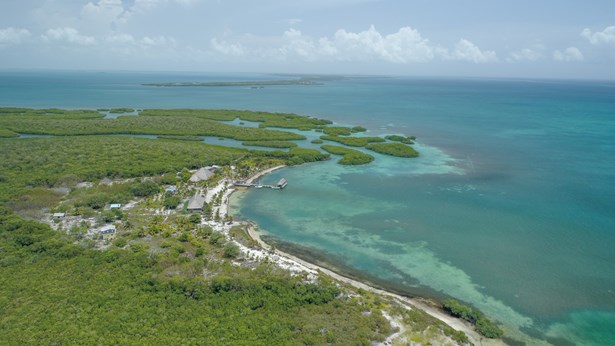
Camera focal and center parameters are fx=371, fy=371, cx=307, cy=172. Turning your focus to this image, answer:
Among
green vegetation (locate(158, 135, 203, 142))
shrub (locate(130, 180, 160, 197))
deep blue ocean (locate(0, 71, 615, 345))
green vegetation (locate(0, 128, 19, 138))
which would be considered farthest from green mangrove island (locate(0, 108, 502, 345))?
green vegetation (locate(0, 128, 19, 138))

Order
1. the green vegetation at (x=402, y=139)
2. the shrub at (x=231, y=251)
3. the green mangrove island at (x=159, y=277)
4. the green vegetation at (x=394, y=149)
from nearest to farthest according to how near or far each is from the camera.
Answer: the green mangrove island at (x=159, y=277) < the shrub at (x=231, y=251) < the green vegetation at (x=394, y=149) < the green vegetation at (x=402, y=139)

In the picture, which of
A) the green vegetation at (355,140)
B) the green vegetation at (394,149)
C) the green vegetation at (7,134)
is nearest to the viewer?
the green vegetation at (394,149)

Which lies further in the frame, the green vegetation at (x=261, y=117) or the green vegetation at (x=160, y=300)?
the green vegetation at (x=261, y=117)

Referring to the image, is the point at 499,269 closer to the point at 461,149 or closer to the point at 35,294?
the point at 35,294

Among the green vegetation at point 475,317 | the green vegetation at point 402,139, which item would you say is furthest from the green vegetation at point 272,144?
the green vegetation at point 475,317

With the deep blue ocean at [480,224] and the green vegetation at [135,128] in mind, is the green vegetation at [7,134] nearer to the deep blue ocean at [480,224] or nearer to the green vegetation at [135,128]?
the green vegetation at [135,128]

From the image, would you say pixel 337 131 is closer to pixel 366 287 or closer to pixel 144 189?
pixel 144 189
